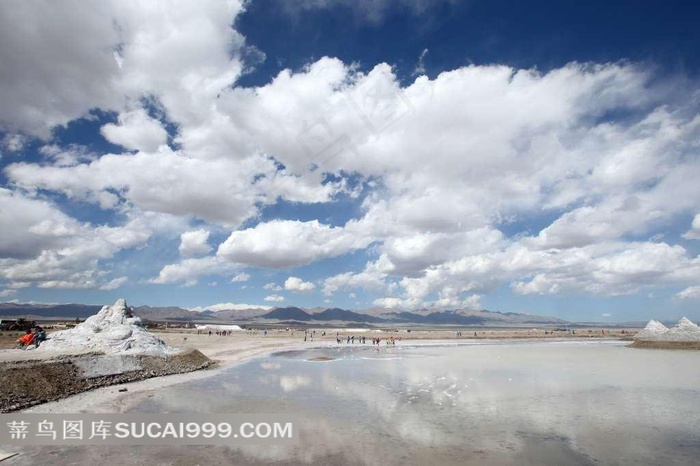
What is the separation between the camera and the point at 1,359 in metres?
30.0

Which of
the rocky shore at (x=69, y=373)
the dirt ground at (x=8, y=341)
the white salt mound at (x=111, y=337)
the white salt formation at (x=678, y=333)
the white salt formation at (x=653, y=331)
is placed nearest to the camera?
the rocky shore at (x=69, y=373)

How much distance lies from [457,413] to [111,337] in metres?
33.1

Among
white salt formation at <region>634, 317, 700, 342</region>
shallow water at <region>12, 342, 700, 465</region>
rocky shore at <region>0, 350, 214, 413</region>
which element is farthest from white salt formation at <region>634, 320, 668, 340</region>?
rocky shore at <region>0, 350, 214, 413</region>

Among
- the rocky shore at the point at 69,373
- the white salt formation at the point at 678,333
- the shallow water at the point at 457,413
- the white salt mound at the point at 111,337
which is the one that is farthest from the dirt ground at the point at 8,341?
the white salt formation at the point at 678,333

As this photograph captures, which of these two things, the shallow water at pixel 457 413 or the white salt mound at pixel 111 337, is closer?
the shallow water at pixel 457 413

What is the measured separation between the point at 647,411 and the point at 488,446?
45.7 ft

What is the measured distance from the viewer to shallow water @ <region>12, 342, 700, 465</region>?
16125mm

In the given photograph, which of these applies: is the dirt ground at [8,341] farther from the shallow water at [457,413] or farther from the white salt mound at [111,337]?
the shallow water at [457,413]

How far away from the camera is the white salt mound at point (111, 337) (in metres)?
36.8

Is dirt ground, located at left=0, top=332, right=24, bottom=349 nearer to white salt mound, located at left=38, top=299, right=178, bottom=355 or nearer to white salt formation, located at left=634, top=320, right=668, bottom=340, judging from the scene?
white salt mound, located at left=38, top=299, right=178, bottom=355

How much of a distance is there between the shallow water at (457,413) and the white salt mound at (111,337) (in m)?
8.77

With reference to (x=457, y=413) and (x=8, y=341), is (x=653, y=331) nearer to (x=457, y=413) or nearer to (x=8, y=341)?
(x=457, y=413)

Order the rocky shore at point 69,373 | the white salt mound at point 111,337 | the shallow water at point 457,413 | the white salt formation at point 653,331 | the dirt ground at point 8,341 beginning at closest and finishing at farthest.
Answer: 1. the shallow water at point 457,413
2. the rocky shore at point 69,373
3. the white salt mound at point 111,337
4. the dirt ground at point 8,341
5. the white salt formation at point 653,331

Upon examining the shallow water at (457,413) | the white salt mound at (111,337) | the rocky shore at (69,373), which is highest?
the white salt mound at (111,337)
